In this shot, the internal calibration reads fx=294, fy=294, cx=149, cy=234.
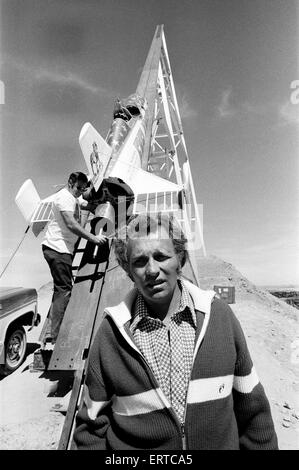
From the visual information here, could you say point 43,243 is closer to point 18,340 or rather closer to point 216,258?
point 18,340

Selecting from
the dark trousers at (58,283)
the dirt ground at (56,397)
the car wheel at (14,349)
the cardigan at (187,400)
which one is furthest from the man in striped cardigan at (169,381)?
the car wheel at (14,349)

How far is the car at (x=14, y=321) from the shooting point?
5.18 m

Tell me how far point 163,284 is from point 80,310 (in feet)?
8.95

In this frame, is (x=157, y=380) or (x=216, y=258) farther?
(x=216, y=258)

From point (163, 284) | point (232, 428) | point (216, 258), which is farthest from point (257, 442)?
point (216, 258)

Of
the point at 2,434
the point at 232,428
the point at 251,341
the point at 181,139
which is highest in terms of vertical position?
the point at 181,139

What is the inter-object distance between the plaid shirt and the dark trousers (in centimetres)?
284

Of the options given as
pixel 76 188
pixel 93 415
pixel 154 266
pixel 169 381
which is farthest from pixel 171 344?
pixel 76 188

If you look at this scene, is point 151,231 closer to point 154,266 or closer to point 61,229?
point 154,266

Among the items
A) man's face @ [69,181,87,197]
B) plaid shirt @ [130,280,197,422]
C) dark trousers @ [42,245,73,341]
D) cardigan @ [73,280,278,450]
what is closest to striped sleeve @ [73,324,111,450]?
cardigan @ [73,280,278,450]

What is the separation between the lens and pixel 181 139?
51.5 ft

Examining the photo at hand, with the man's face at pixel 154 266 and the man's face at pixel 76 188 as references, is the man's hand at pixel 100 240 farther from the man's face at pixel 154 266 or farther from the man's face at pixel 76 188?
the man's face at pixel 154 266
